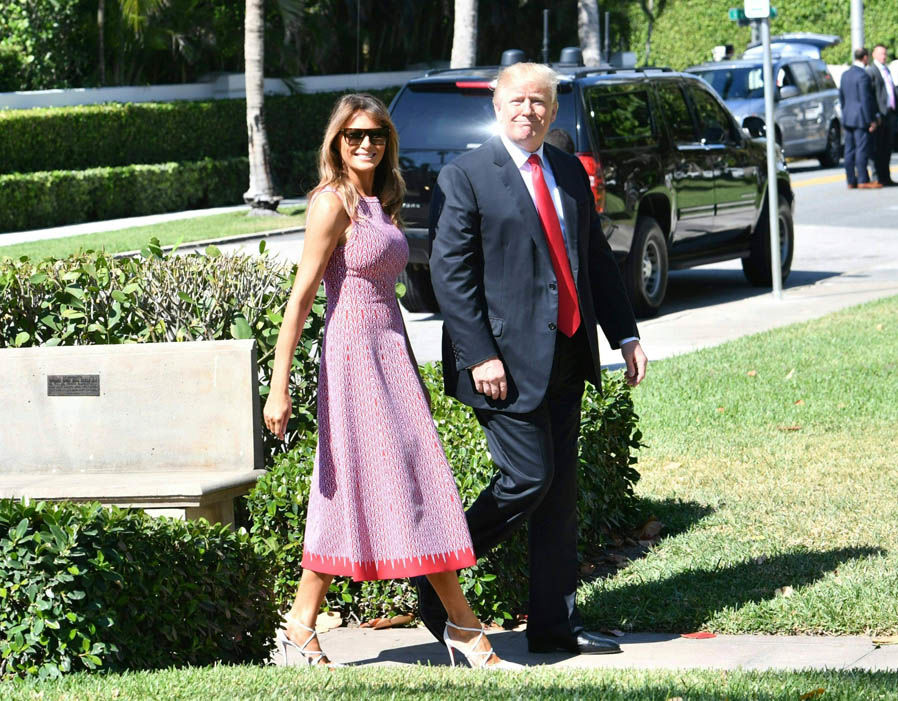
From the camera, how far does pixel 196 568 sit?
462 centimetres

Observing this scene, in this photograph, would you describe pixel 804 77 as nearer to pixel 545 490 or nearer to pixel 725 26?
pixel 725 26

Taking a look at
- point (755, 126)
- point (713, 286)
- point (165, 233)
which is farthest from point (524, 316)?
point (165, 233)

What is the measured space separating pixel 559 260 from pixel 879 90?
20.2m

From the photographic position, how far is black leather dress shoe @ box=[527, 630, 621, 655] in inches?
194

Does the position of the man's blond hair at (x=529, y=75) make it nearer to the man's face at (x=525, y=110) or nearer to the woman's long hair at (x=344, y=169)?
the man's face at (x=525, y=110)

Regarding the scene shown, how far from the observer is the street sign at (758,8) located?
41.5 ft

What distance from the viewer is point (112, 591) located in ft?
14.4

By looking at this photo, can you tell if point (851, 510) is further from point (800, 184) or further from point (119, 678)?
point (800, 184)

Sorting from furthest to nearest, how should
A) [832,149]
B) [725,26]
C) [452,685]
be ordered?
[725,26]
[832,149]
[452,685]

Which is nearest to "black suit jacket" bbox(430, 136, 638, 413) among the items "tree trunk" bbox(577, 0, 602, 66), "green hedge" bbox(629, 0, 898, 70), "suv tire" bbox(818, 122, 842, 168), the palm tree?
the palm tree

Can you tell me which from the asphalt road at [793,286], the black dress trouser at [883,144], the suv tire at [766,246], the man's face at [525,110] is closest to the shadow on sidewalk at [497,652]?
the man's face at [525,110]

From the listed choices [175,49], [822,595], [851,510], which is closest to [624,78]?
[851,510]

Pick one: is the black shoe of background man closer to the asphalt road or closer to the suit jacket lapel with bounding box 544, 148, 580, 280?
the suit jacket lapel with bounding box 544, 148, 580, 280

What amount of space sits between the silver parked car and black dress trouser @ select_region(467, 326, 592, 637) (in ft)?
70.5
